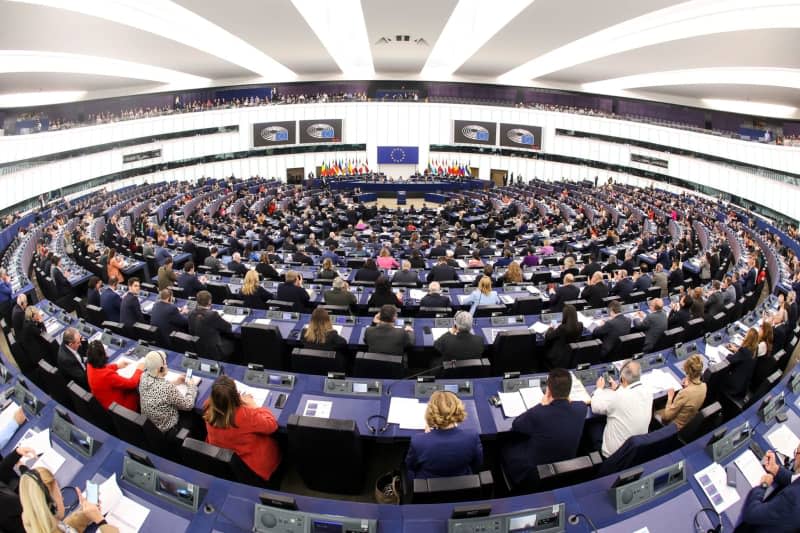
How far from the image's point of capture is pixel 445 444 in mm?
3592

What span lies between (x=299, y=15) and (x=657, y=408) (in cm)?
1584

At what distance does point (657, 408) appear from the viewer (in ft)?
17.6

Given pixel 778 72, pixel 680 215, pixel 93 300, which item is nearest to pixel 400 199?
pixel 680 215

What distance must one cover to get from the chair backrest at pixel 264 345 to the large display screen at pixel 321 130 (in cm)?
2948

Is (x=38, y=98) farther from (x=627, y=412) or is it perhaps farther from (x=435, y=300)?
(x=627, y=412)

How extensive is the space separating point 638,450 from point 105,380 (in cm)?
496

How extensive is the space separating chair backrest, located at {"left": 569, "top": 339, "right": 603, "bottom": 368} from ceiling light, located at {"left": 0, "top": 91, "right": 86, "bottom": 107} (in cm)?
3158

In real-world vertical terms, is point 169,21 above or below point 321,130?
above

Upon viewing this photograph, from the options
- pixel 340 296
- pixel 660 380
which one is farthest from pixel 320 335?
pixel 660 380

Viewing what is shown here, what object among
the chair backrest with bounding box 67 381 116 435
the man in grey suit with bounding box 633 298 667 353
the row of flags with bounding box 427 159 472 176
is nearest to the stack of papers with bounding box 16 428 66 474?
the chair backrest with bounding box 67 381 116 435

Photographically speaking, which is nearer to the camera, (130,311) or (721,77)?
(130,311)

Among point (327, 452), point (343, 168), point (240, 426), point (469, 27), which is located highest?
point (469, 27)

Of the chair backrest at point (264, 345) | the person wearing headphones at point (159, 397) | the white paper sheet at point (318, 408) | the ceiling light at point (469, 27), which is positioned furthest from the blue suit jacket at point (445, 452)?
the ceiling light at point (469, 27)

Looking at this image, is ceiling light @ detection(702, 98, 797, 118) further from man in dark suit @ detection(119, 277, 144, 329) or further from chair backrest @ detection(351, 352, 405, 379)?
man in dark suit @ detection(119, 277, 144, 329)
